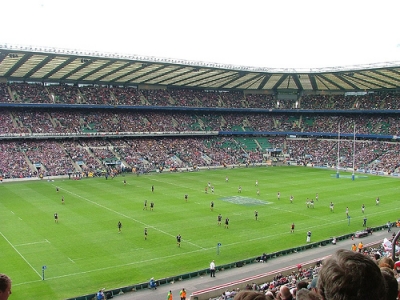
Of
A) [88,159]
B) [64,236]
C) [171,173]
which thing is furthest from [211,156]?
[64,236]

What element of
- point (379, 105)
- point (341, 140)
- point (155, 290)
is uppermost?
point (379, 105)

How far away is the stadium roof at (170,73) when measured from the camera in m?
63.2

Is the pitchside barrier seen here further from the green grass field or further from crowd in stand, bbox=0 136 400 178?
crowd in stand, bbox=0 136 400 178

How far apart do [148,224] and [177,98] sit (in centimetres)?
5982

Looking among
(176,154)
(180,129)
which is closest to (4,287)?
(176,154)

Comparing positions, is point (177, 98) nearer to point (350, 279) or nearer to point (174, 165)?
point (174, 165)

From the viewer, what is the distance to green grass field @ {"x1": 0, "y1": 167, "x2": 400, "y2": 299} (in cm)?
2759

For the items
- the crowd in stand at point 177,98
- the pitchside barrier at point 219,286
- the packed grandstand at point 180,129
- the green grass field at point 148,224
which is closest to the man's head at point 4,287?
the pitchside barrier at point 219,286

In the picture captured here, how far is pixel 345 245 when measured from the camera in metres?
33.2

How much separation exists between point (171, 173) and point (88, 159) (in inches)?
572

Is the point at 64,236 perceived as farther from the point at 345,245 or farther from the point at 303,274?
the point at 345,245

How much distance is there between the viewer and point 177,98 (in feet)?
314

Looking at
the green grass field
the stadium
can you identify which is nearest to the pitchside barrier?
the stadium

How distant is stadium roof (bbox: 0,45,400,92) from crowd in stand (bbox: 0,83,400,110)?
1707mm
